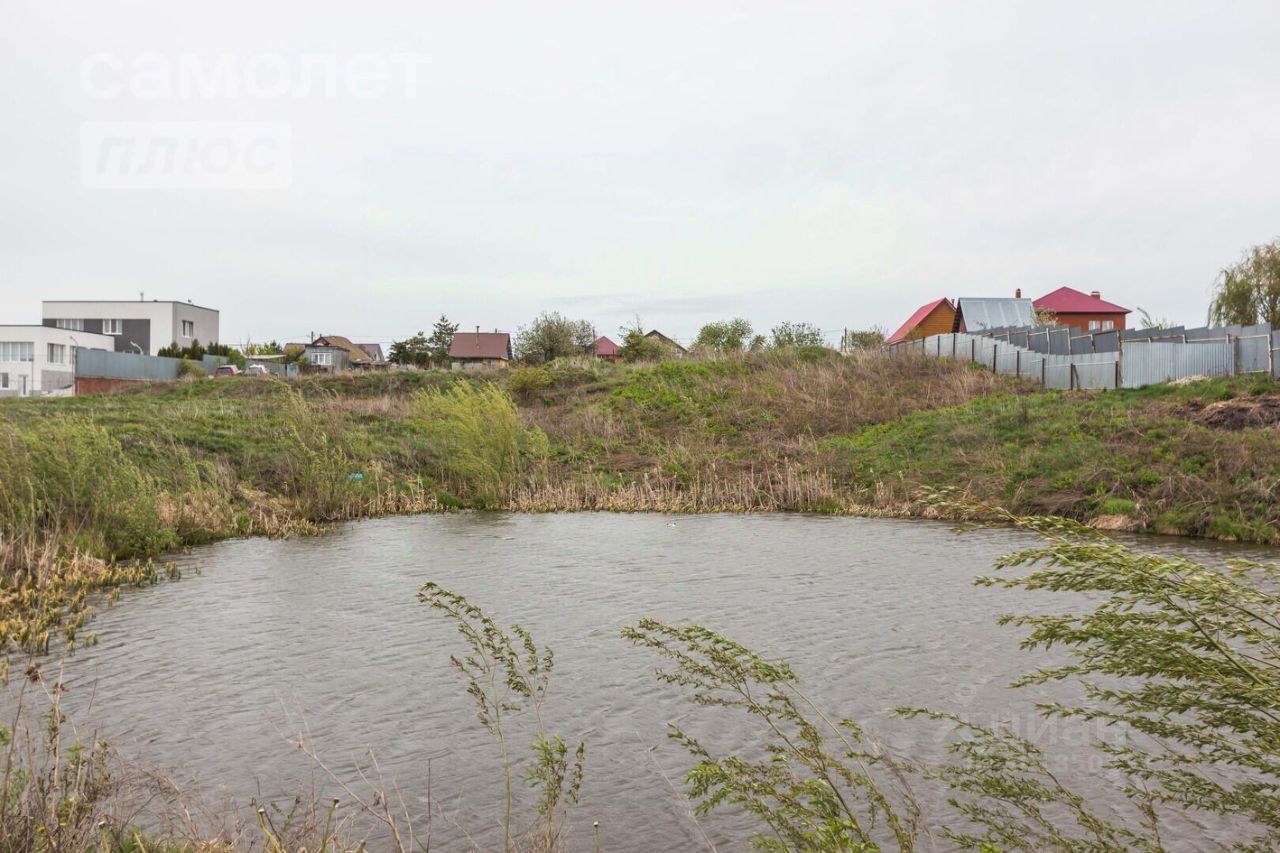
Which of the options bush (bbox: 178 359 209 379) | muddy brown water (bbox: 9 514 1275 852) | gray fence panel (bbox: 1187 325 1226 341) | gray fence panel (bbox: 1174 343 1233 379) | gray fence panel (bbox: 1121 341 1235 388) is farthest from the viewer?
bush (bbox: 178 359 209 379)

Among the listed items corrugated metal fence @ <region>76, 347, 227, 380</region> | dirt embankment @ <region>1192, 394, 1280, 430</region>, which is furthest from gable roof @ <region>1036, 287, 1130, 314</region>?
corrugated metal fence @ <region>76, 347, 227, 380</region>

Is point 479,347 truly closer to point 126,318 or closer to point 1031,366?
point 126,318

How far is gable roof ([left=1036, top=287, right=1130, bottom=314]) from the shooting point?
200 ft

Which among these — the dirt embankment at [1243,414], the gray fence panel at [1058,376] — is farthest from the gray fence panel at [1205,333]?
the dirt embankment at [1243,414]

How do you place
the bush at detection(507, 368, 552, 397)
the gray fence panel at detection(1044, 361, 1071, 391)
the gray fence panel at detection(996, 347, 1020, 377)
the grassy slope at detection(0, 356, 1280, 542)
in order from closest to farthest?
1. the grassy slope at detection(0, 356, 1280, 542)
2. the gray fence panel at detection(1044, 361, 1071, 391)
3. the gray fence panel at detection(996, 347, 1020, 377)
4. the bush at detection(507, 368, 552, 397)

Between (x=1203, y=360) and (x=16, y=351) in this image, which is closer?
(x=1203, y=360)

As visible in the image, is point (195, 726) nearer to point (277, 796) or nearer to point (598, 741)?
point (277, 796)

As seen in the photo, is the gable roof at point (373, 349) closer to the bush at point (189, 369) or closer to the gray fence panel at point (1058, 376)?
the bush at point (189, 369)

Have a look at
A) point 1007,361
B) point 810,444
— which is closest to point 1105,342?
point 1007,361

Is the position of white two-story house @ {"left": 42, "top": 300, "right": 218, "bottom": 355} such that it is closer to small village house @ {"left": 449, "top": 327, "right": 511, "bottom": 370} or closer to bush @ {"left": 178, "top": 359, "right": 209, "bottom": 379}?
small village house @ {"left": 449, "top": 327, "right": 511, "bottom": 370}

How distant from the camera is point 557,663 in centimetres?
947

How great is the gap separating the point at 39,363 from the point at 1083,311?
6978 cm

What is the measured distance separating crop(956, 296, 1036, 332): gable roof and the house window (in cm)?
6075

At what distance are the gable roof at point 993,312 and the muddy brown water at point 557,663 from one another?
1397 inches
